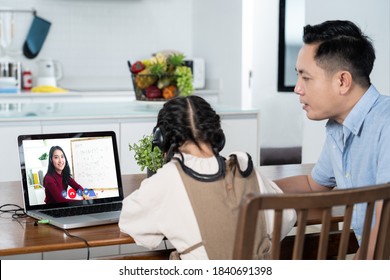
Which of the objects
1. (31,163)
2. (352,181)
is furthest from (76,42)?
(352,181)

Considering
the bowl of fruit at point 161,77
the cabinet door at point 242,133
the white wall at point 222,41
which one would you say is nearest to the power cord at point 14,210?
the bowl of fruit at point 161,77

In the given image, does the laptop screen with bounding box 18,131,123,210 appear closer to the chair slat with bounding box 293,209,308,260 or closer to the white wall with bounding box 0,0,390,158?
the chair slat with bounding box 293,209,308,260

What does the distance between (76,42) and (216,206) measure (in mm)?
4916

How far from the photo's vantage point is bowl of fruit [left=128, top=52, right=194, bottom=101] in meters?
3.84

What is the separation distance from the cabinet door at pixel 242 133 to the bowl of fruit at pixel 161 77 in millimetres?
317

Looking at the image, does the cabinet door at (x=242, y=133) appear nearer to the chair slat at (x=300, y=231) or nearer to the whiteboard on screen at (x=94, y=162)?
the whiteboard on screen at (x=94, y=162)

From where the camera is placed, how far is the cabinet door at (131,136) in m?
3.75

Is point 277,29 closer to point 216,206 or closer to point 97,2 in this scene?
point 97,2

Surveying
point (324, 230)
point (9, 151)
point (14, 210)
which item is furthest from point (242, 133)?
point (324, 230)

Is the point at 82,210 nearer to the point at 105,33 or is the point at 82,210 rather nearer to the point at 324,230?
the point at 324,230

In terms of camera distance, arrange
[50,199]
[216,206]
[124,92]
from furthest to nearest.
A: [124,92] < [50,199] < [216,206]

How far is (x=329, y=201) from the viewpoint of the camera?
1329 mm

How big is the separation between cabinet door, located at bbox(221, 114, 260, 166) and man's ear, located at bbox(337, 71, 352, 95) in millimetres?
2091

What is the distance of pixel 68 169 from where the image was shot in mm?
2199
